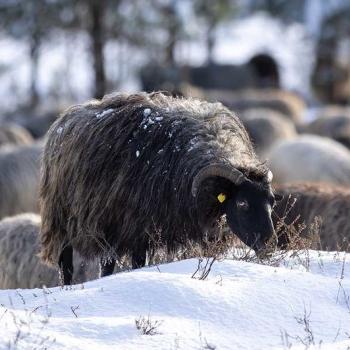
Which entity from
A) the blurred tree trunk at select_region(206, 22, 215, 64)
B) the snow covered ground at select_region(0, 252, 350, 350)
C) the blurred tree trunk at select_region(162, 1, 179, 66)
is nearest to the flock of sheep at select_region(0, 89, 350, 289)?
the snow covered ground at select_region(0, 252, 350, 350)

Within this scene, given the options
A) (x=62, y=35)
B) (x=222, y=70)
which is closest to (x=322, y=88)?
(x=222, y=70)

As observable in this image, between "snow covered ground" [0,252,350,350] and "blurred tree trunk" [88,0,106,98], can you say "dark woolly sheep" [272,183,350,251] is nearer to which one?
"snow covered ground" [0,252,350,350]

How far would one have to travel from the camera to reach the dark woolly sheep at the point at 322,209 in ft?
30.2

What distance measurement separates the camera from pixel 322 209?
958cm

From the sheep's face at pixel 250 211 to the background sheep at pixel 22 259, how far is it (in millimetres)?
1900

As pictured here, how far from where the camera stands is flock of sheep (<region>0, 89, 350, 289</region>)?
9.02 m

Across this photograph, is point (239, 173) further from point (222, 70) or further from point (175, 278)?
point (222, 70)

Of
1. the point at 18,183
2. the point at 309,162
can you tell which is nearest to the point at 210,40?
the point at 309,162

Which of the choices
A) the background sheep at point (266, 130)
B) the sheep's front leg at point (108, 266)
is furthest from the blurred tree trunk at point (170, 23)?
the sheep's front leg at point (108, 266)

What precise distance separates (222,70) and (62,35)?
37.7 ft

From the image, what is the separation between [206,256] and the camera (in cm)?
640

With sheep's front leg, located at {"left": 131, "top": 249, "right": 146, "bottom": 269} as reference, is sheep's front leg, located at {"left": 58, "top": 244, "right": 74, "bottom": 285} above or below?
below

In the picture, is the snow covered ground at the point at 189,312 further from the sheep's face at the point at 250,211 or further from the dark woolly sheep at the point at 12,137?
the dark woolly sheep at the point at 12,137

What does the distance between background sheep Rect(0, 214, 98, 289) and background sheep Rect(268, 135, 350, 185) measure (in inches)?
225
